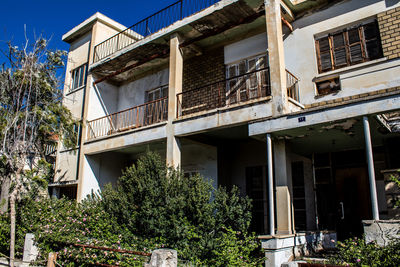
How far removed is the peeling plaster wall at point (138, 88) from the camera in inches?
543

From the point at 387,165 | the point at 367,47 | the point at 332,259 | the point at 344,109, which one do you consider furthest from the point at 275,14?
the point at 332,259

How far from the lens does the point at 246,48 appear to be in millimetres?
11219

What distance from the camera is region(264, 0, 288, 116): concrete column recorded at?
27.0ft

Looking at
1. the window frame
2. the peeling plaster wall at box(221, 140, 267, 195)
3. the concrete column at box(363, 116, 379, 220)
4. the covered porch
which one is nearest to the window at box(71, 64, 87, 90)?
the window frame

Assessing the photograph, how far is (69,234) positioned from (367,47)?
9.13 meters

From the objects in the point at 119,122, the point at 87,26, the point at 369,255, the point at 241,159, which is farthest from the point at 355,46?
the point at 87,26

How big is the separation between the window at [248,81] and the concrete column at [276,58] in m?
1.55

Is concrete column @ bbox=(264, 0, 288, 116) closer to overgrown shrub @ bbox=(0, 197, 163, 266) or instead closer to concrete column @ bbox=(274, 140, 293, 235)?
concrete column @ bbox=(274, 140, 293, 235)

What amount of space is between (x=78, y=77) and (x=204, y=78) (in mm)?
6967

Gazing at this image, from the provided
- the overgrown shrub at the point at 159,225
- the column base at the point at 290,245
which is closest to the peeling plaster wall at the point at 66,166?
the overgrown shrub at the point at 159,225

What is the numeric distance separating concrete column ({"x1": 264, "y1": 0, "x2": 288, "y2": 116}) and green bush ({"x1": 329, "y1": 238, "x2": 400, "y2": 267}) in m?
3.42

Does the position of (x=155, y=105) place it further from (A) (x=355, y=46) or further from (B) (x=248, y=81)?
(A) (x=355, y=46)

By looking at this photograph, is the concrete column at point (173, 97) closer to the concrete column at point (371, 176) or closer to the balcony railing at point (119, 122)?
the balcony railing at point (119, 122)

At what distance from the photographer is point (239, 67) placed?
1140 cm
